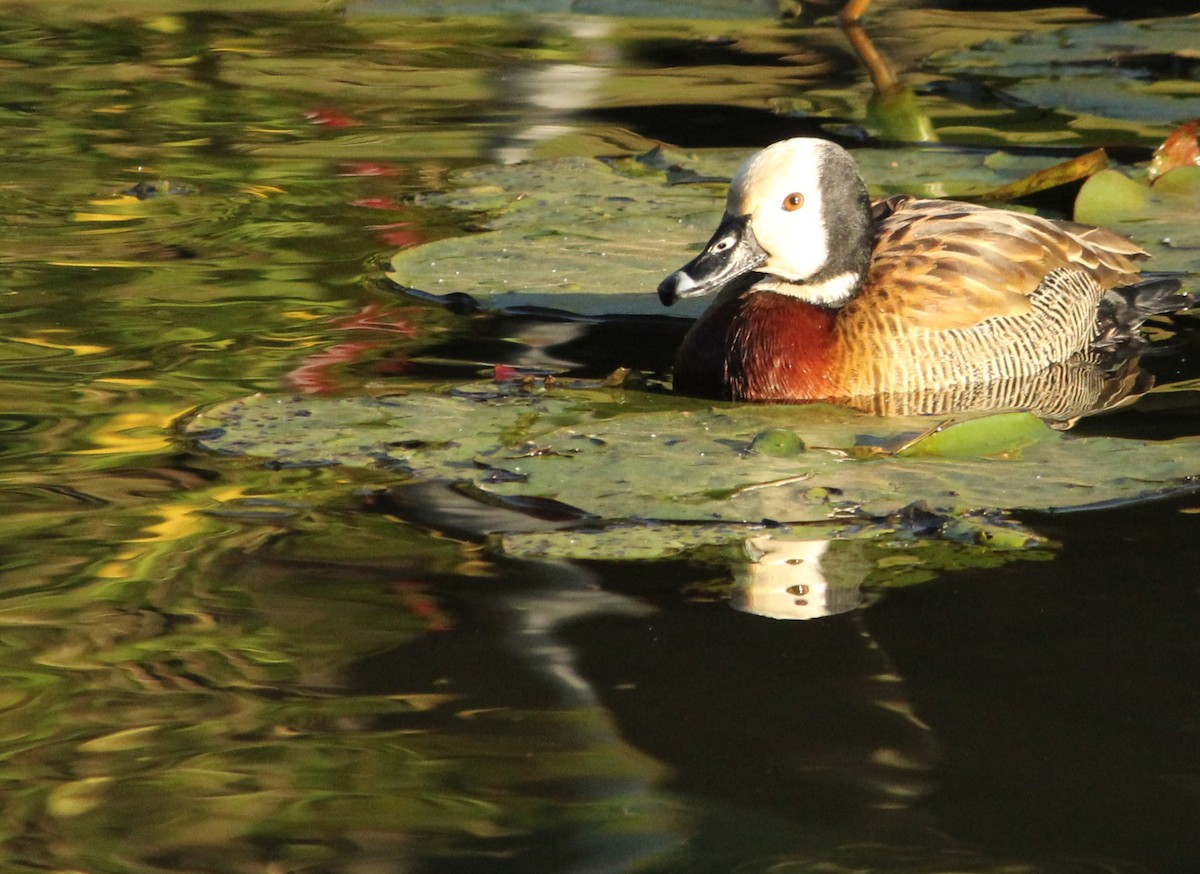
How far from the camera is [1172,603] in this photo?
4758 mm

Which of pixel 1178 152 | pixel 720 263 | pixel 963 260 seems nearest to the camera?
pixel 720 263

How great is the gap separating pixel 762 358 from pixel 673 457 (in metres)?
1.14

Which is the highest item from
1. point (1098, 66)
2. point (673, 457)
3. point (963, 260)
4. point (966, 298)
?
point (1098, 66)

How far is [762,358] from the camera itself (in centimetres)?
677

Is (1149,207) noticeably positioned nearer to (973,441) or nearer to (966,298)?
(966,298)

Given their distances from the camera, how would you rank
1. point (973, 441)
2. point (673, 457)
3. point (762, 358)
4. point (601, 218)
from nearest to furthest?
1. point (673, 457)
2. point (973, 441)
3. point (762, 358)
4. point (601, 218)

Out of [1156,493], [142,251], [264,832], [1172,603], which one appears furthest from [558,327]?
[264,832]

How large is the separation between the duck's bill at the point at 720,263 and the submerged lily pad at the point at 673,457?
48 cm

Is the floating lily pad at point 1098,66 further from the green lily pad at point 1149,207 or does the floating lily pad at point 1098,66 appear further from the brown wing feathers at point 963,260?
the brown wing feathers at point 963,260

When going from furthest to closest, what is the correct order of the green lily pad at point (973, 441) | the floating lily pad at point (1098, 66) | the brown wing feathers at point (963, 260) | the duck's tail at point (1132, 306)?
the floating lily pad at point (1098, 66) < the duck's tail at point (1132, 306) < the brown wing feathers at point (963, 260) < the green lily pad at point (973, 441)

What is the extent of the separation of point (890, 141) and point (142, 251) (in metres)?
4.10

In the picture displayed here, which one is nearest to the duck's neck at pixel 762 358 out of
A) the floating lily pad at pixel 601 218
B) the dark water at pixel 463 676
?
the dark water at pixel 463 676

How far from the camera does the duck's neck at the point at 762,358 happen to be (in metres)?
6.77

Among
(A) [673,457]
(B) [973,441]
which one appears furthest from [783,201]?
(A) [673,457]
